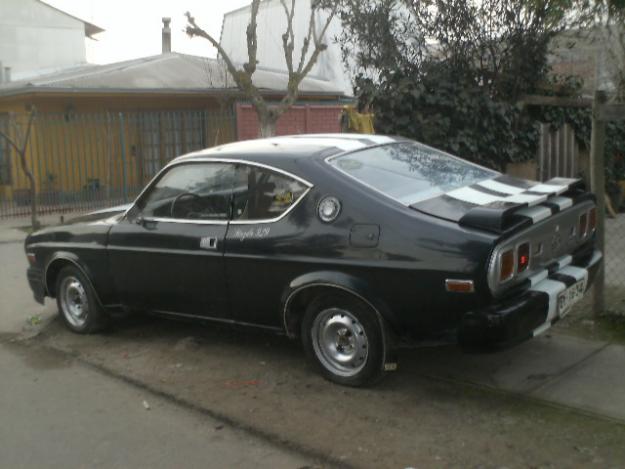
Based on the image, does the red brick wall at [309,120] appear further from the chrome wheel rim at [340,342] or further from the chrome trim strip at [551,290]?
the chrome trim strip at [551,290]

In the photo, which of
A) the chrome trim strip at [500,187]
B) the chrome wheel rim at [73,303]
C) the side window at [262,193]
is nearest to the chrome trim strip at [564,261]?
the chrome trim strip at [500,187]

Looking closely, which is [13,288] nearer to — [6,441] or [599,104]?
[6,441]

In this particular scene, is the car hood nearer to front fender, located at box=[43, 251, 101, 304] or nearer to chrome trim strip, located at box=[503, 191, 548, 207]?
chrome trim strip, located at box=[503, 191, 548, 207]

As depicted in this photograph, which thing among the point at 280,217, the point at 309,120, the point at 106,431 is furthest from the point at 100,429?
the point at 309,120

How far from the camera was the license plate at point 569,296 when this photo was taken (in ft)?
15.8

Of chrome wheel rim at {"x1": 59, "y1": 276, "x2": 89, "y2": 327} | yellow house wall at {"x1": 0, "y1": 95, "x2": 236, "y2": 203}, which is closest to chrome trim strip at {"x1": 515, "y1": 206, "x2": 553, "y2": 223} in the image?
chrome wheel rim at {"x1": 59, "y1": 276, "x2": 89, "y2": 327}

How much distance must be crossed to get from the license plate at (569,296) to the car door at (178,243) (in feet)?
7.39

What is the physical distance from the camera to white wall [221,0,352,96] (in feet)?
83.2

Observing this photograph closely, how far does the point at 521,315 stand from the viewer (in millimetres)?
4426

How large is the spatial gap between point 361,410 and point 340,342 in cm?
50

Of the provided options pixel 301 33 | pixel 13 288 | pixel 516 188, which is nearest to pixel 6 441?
pixel 516 188

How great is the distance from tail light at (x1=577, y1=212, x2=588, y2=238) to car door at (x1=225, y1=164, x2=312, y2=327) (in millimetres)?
1898

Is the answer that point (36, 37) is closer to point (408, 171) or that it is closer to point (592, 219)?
point (408, 171)

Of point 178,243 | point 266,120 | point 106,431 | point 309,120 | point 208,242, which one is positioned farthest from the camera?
point 309,120
